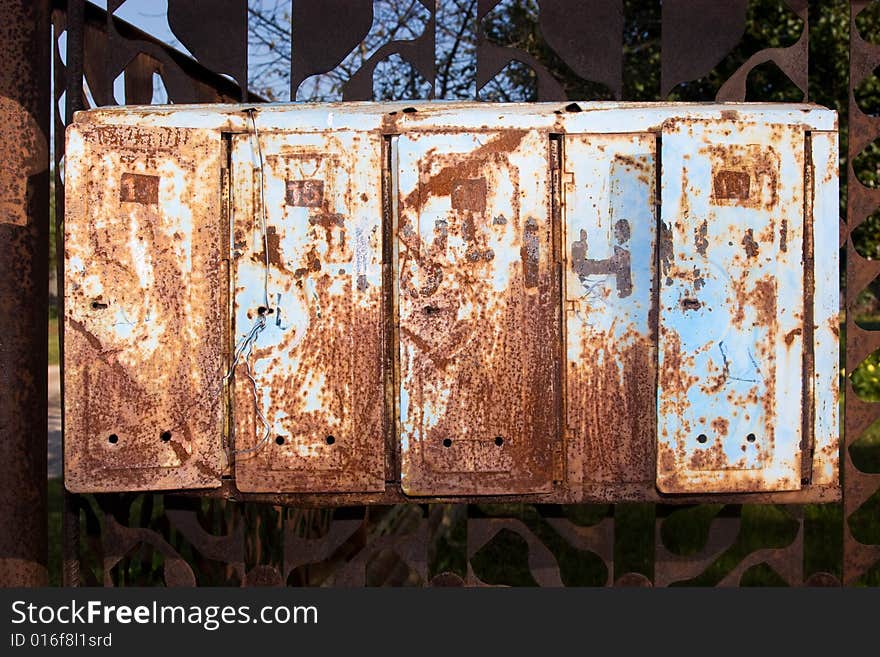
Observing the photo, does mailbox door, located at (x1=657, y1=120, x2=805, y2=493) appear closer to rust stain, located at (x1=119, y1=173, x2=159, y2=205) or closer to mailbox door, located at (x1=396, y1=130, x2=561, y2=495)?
mailbox door, located at (x1=396, y1=130, x2=561, y2=495)

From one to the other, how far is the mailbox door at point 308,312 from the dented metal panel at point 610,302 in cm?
47

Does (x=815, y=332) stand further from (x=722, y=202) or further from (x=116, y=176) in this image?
(x=116, y=176)

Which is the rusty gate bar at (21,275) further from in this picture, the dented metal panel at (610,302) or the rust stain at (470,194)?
the dented metal panel at (610,302)

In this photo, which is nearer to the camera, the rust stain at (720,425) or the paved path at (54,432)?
the rust stain at (720,425)

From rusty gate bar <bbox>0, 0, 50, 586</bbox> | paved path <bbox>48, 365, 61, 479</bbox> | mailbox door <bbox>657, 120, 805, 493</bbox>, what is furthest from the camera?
paved path <bbox>48, 365, 61, 479</bbox>

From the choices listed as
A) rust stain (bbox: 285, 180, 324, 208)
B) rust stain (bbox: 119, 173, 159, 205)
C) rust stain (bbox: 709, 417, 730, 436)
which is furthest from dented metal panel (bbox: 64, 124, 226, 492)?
rust stain (bbox: 709, 417, 730, 436)

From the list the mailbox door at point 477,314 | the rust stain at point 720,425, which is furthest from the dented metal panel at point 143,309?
the rust stain at point 720,425

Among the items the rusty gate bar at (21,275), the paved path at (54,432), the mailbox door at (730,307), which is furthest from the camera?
the paved path at (54,432)

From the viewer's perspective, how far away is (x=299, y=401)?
6.42 feet

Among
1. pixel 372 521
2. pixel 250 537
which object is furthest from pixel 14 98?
pixel 372 521

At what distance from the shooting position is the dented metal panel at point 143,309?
1.94 m

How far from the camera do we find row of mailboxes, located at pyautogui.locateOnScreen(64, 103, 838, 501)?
6.28ft

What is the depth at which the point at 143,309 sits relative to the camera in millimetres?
1954

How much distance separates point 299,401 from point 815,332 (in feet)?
4.18
